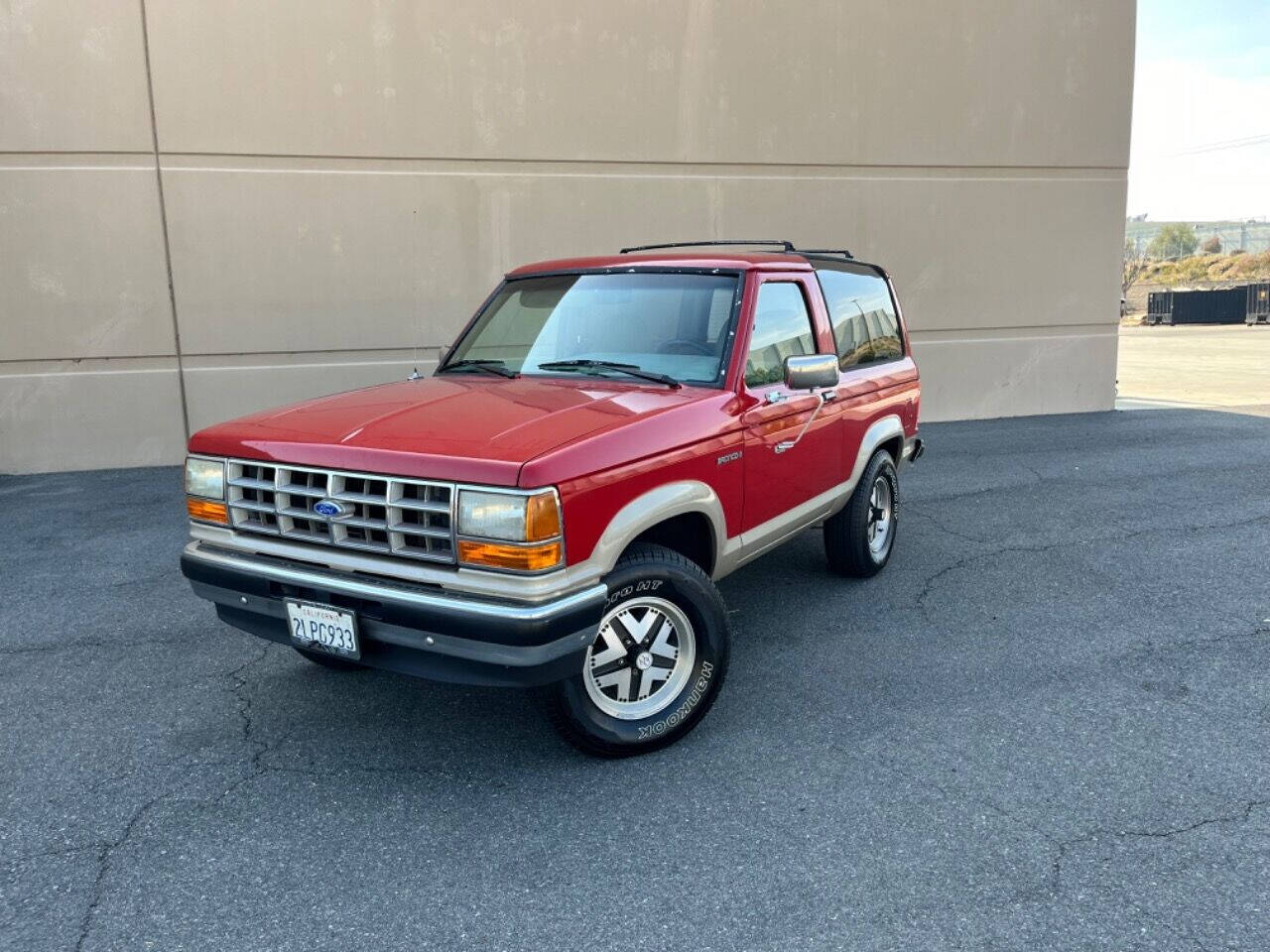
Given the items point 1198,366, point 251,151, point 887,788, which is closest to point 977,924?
point 887,788

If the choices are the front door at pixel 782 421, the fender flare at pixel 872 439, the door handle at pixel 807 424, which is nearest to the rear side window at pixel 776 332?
the front door at pixel 782 421

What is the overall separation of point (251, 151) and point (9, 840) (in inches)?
310

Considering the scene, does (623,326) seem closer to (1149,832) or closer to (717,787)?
(717,787)

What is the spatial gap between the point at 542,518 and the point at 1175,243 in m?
139

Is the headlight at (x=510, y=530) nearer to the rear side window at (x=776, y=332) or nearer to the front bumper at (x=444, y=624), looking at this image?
the front bumper at (x=444, y=624)

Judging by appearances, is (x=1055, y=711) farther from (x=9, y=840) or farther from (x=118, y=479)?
(x=118, y=479)

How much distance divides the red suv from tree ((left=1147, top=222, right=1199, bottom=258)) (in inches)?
5303

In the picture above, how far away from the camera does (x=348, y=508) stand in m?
3.32

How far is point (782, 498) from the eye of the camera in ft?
14.9

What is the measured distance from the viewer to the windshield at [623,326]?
14.1 feet

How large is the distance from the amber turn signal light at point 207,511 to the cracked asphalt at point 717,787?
0.90 m

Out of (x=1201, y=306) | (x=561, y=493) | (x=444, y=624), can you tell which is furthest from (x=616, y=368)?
(x=1201, y=306)

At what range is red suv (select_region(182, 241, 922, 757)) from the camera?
312cm

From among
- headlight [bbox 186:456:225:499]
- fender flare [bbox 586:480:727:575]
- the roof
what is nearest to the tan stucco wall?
the roof
